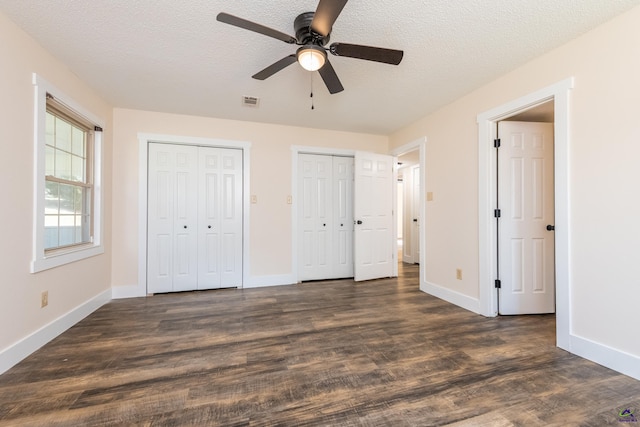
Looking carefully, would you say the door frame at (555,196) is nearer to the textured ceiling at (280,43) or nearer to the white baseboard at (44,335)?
the textured ceiling at (280,43)

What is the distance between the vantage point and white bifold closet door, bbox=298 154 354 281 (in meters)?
4.30

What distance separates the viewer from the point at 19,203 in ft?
6.66

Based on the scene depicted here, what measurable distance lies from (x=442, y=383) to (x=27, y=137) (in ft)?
11.5

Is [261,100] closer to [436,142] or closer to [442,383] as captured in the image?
[436,142]

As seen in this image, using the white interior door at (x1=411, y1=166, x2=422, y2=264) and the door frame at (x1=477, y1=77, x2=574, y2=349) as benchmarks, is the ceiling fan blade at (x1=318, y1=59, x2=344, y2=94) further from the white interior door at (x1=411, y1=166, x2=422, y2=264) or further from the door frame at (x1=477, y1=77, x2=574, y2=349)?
the white interior door at (x1=411, y1=166, x2=422, y2=264)

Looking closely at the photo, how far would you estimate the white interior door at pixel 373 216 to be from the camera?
4.27 meters

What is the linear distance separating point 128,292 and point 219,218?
4.79 ft

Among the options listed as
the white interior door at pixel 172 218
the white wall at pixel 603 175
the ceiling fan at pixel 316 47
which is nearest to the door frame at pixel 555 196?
the white wall at pixel 603 175

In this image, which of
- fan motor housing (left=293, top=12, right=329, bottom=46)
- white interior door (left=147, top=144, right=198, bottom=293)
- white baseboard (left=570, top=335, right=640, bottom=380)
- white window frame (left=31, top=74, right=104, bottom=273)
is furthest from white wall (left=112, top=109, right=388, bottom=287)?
white baseboard (left=570, top=335, right=640, bottom=380)

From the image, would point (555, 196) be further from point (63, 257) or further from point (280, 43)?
point (63, 257)

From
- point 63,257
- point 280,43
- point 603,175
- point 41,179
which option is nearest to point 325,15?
point 280,43

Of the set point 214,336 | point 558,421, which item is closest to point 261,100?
point 214,336

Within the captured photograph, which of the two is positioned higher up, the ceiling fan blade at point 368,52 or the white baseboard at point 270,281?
the ceiling fan blade at point 368,52

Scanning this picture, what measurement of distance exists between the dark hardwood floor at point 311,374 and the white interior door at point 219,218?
1004 millimetres
